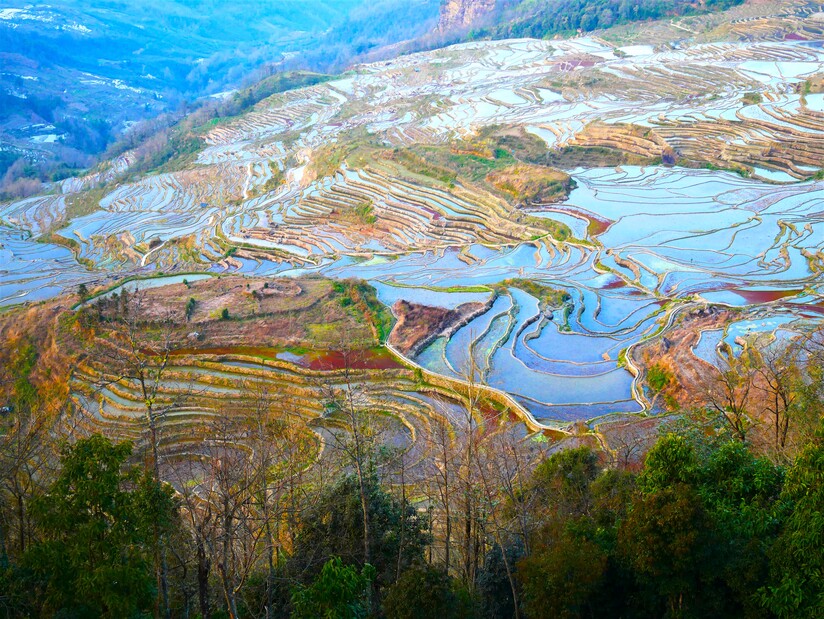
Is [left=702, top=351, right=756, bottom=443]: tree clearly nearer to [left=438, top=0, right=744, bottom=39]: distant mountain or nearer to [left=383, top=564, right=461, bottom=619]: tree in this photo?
[left=383, top=564, right=461, bottom=619]: tree

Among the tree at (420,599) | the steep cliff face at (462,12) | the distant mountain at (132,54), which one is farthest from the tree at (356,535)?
the steep cliff face at (462,12)

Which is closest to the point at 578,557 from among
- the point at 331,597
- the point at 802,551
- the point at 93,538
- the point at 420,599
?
the point at 420,599

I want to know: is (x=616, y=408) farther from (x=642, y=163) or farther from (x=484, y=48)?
(x=484, y=48)

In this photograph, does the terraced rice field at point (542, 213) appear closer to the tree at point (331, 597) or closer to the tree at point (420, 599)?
the tree at point (420, 599)

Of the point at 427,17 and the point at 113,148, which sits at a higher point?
the point at 427,17

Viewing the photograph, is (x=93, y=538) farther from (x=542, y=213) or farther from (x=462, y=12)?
(x=462, y=12)

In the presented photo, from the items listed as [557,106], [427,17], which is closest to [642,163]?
[557,106]
